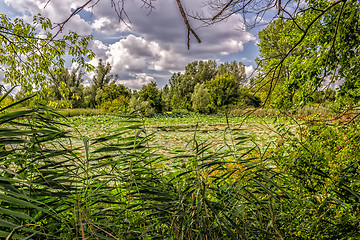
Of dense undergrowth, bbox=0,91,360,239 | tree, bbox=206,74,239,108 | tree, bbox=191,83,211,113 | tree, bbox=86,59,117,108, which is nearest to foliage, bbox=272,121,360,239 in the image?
dense undergrowth, bbox=0,91,360,239

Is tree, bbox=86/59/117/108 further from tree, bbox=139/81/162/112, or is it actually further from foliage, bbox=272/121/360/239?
foliage, bbox=272/121/360/239

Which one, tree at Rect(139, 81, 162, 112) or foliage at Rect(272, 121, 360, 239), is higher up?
tree at Rect(139, 81, 162, 112)

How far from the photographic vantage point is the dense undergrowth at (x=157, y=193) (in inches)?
35.3

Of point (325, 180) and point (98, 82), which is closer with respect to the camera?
point (325, 180)

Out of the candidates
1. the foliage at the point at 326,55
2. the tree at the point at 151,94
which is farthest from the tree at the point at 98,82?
the foliage at the point at 326,55

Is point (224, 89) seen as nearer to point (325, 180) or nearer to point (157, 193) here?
point (325, 180)

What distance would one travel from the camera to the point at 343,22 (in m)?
2.09

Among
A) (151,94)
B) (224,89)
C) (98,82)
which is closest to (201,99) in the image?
(224,89)

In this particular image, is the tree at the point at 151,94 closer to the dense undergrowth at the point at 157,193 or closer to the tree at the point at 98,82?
the tree at the point at 98,82

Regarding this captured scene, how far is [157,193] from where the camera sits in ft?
3.67

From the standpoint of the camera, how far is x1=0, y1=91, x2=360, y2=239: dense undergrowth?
2.94 ft

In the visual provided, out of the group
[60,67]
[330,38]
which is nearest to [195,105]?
[60,67]

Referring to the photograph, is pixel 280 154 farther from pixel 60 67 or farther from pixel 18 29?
pixel 18 29

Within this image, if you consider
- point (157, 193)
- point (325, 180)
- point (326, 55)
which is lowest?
point (325, 180)
